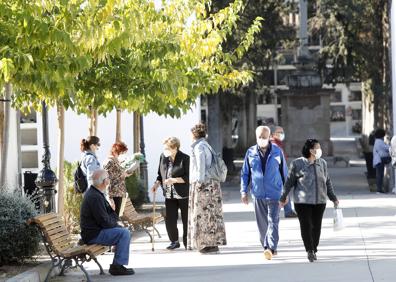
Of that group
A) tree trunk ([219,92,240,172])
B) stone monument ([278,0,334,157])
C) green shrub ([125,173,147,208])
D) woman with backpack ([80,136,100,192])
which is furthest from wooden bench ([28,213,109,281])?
stone monument ([278,0,334,157])

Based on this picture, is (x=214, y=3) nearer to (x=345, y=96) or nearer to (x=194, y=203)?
(x=194, y=203)

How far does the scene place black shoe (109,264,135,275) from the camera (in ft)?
38.4

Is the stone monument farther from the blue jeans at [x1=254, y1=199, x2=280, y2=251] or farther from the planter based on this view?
the blue jeans at [x1=254, y1=199, x2=280, y2=251]

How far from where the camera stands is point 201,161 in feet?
43.6

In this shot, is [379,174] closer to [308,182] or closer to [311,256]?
[311,256]

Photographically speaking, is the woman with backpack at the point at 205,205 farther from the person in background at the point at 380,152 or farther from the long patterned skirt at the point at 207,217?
the person in background at the point at 380,152

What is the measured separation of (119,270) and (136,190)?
903cm

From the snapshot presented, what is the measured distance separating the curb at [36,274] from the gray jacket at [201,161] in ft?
8.31

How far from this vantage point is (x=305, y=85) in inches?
1503

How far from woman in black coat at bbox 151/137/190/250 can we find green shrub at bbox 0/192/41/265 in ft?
9.69

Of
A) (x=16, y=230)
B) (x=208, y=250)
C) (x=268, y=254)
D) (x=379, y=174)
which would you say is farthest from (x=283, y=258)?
(x=379, y=174)

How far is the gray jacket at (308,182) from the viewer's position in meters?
12.2

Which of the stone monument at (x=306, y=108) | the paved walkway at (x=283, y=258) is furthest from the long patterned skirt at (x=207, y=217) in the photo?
the stone monument at (x=306, y=108)

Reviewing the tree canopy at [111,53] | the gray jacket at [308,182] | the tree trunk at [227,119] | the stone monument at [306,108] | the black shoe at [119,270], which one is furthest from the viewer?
the stone monument at [306,108]
